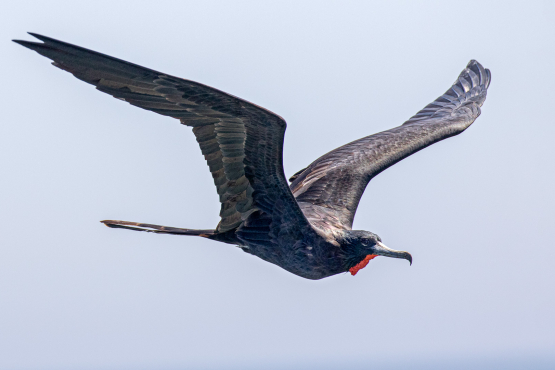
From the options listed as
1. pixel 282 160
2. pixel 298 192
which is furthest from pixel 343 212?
pixel 282 160

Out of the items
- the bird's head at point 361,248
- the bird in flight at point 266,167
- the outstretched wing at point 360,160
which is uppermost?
the outstretched wing at point 360,160

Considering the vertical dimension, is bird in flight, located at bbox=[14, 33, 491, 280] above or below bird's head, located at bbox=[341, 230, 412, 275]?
above

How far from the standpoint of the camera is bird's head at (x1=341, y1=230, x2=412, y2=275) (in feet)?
26.9

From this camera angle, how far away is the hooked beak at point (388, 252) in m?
8.04

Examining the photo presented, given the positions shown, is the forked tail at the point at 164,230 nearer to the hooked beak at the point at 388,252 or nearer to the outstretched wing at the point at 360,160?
the outstretched wing at the point at 360,160

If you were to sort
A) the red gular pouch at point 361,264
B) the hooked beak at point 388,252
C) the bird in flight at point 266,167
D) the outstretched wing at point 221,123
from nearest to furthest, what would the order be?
the outstretched wing at point 221,123 → the bird in flight at point 266,167 → the hooked beak at point 388,252 → the red gular pouch at point 361,264

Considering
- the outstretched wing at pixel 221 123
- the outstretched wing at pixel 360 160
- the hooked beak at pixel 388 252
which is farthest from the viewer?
the outstretched wing at pixel 360 160

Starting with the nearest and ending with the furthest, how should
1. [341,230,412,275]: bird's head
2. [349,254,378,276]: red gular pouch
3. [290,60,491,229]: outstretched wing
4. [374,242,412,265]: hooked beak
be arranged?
[374,242,412,265]: hooked beak, [341,230,412,275]: bird's head, [349,254,378,276]: red gular pouch, [290,60,491,229]: outstretched wing

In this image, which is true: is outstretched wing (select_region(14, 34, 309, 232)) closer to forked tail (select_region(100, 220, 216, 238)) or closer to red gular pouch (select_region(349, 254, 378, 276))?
forked tail (select_region(100, 220, 216, 238))

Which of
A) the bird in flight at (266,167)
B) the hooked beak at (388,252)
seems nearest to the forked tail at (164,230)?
the bird in flight at (266,167)

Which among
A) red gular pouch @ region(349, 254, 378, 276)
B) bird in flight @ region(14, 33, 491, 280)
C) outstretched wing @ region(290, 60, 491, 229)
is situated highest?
outstretched wing @ region(290, 60, 491, 229)

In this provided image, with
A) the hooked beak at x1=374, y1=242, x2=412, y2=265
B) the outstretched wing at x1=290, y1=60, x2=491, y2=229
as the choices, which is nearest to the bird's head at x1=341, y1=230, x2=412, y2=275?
the hooked beak at x1=374, y1=242, x2=412, y2=265

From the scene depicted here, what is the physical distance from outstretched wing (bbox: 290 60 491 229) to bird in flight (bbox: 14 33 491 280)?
14 millimetres

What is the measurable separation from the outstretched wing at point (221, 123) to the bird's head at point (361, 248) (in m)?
0.60
